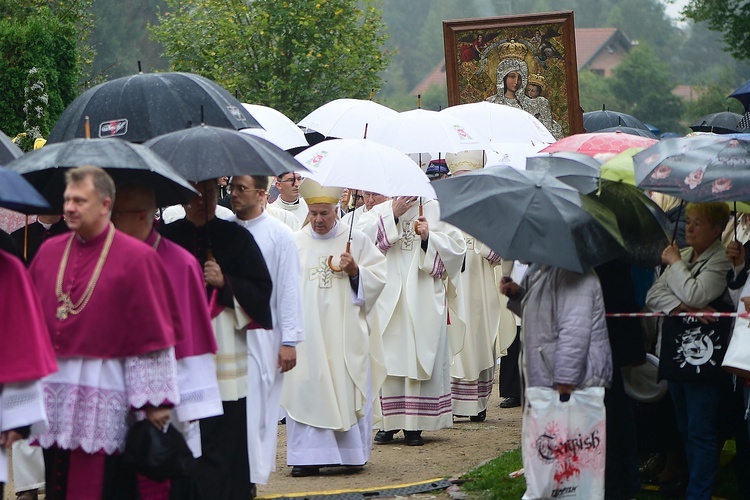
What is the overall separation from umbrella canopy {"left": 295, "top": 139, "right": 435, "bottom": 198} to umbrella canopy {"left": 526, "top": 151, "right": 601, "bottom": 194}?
0.99 meters

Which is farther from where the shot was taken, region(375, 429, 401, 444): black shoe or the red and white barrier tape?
region(375, 429, 401, 444): black shoe

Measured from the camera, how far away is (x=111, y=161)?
5.84m

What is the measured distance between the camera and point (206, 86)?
7.80m

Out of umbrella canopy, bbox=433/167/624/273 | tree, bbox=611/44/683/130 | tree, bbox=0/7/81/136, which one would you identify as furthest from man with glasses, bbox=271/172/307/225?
tree, bbox=611/44/683/130

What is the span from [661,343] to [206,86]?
2.76 metres

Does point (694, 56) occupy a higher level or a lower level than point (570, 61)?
higher

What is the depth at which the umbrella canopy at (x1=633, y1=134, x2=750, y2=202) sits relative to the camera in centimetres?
693

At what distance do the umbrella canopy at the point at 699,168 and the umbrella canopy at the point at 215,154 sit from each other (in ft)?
5.87

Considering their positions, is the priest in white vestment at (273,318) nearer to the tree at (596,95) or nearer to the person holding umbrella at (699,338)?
the person holding umbrella at (699,338)

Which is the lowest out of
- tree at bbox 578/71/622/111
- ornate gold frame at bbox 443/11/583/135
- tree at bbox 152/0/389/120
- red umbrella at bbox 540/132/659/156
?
red umbrella at bbox 540/132/659/156

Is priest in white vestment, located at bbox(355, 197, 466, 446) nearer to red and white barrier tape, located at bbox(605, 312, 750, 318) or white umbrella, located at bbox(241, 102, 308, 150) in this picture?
white umbrella, located at bbox(241, 102, 308, 150)

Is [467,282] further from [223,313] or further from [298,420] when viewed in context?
[223,313]

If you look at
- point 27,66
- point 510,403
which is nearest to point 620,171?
point 510,403

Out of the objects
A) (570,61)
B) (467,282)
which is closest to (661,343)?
(467,282)
